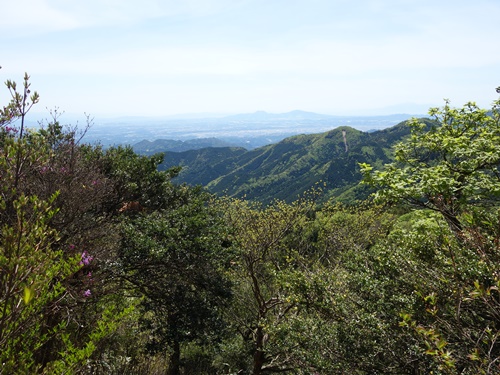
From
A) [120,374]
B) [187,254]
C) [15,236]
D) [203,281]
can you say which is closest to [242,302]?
[203,281]

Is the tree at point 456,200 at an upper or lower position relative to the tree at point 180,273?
upper

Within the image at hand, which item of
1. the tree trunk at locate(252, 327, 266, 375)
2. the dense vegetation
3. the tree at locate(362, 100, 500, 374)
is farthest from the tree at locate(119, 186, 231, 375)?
the tree at locate(362, 100, 500, 374)

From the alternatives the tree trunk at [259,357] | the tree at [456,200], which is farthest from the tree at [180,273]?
the tree at [456,200]

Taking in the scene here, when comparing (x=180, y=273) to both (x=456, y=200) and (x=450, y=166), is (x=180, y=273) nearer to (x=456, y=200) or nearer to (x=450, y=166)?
(x=456, y=200)

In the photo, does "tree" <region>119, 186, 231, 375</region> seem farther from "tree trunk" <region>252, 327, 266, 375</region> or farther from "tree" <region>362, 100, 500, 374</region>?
"tree" <region>362, 100, 500, 374</region>

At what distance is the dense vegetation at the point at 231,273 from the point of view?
4.02 m

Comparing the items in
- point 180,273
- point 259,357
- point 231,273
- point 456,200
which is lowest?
point 259,357

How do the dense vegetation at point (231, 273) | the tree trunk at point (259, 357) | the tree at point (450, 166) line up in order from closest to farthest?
1. the dense vegetation at point (231, 273)
2. the tree at point (450, 166)
3. the tree trunk at point (259, 357)

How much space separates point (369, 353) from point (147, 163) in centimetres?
1264

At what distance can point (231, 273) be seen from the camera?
15.5 metres

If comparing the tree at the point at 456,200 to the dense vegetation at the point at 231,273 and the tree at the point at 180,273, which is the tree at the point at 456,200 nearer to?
the dense vegetation at the point at 231,273

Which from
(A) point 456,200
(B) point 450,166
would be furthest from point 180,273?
(B) point 450,166

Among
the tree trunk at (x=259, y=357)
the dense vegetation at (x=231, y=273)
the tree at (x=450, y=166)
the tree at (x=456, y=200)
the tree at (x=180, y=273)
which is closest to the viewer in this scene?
the dense vegetation at (x=231, y=273)

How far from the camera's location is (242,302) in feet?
49.5
